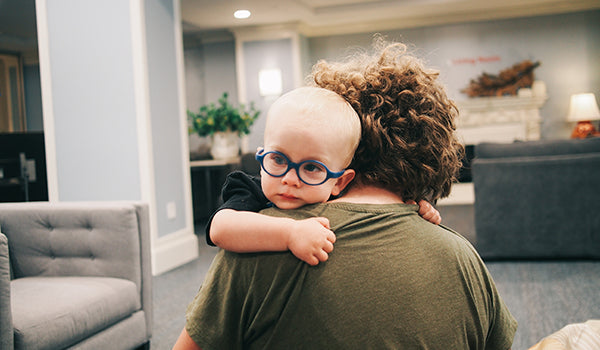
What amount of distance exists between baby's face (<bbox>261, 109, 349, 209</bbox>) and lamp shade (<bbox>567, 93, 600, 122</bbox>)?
747 cm

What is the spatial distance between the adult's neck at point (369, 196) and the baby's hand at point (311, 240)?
0.27 ft

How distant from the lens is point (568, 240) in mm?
3387

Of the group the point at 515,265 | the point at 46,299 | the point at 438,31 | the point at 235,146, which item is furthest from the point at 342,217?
the point at 438,31

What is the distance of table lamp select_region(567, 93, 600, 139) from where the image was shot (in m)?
6.87

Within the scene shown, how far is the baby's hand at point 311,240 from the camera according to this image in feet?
1.71

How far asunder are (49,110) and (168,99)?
854mm

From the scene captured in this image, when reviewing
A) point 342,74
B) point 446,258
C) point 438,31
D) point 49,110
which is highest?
point 438,31

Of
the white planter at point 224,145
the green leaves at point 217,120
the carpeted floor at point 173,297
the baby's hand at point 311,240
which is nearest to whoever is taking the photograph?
the baby's hand at point 311,240

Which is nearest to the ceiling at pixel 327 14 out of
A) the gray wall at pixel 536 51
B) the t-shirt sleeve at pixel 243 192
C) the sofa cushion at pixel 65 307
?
the gray wall at pixel 536 51

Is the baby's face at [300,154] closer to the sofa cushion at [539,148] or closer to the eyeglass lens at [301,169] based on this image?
the eyeglass lens at [301,169]

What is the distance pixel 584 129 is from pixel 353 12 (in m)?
3.80

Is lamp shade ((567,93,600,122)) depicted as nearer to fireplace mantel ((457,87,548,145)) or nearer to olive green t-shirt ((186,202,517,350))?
fireplace mantel ((457,87,548,145))

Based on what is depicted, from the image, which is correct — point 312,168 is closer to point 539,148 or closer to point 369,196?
point 369,196

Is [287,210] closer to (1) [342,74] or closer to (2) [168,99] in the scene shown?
(1) [342,74]
